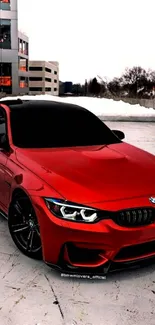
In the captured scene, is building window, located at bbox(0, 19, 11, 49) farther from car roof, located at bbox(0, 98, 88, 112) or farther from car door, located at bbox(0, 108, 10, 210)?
car door, located at bbox(0, 108, 10, 210)

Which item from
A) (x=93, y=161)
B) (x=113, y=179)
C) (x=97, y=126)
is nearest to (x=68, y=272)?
(x=113, y=179)

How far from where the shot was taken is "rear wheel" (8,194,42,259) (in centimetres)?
342

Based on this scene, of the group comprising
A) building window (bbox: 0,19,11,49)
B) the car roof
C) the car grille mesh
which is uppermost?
building window (bbox: 0,19,11,49)

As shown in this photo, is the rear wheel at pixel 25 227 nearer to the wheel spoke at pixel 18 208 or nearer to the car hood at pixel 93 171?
the wheel spoke at pixel 18 208

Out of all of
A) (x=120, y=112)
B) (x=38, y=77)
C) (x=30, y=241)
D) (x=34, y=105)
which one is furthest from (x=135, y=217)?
(x=38, y=77)

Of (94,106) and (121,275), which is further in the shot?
(94,106)

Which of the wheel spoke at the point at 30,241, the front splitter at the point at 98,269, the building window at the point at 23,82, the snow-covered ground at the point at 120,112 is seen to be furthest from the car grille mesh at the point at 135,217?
the building window at the point at 23,82

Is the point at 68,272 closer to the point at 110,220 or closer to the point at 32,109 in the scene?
the point at 110,220

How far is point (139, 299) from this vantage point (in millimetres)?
3049

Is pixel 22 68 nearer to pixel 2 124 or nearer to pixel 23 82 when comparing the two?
pixel 23 82

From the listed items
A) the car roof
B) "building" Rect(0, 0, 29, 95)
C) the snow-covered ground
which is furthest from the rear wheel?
"building" Rect(0, 0, 29, 95)

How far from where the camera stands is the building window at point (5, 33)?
5800cm

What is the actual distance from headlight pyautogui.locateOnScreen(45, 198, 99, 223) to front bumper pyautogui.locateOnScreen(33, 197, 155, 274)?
0.05m

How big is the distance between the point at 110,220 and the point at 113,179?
1.66 ft
